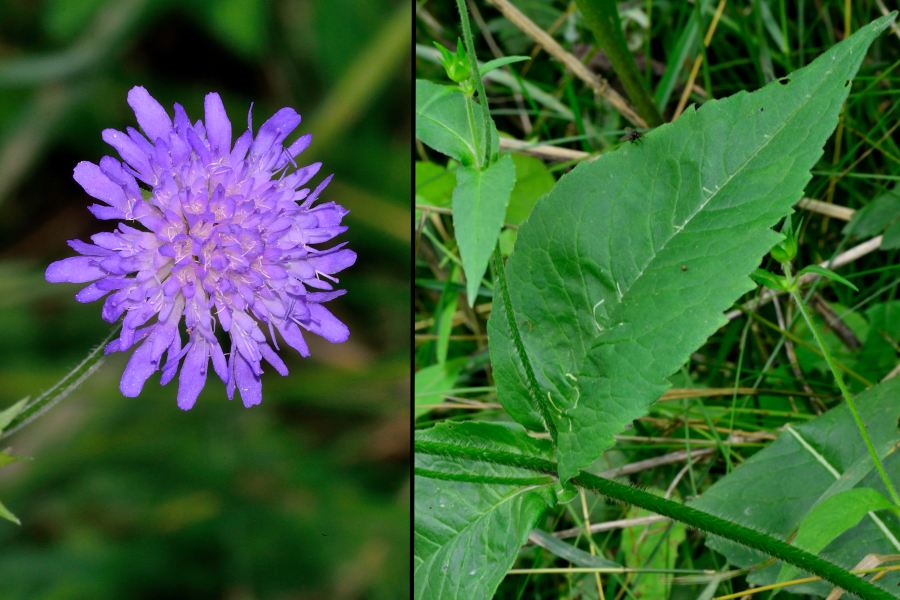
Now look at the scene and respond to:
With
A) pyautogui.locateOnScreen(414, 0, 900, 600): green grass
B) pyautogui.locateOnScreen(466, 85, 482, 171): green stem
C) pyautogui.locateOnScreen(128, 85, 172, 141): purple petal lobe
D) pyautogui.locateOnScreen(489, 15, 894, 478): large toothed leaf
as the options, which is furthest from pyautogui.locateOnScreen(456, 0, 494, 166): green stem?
pyautogui.locateOnScreen(414, 0, 900, 600): green grass

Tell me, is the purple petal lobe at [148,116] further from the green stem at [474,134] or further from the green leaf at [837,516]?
the green leaf at [837,516]

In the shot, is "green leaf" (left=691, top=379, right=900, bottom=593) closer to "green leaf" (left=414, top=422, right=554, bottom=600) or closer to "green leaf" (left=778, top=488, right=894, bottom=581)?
"green leaf" (left=778, top=488, right=894, bottom=581)

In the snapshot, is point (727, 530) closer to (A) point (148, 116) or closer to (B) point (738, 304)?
(B) point (738, 304)

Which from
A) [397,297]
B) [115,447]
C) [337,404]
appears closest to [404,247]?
[397,297]

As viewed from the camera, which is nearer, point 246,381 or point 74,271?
point 74,271

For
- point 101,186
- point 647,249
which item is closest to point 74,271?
point 101,186

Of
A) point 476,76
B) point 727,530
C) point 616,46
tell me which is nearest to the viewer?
point 476,76
